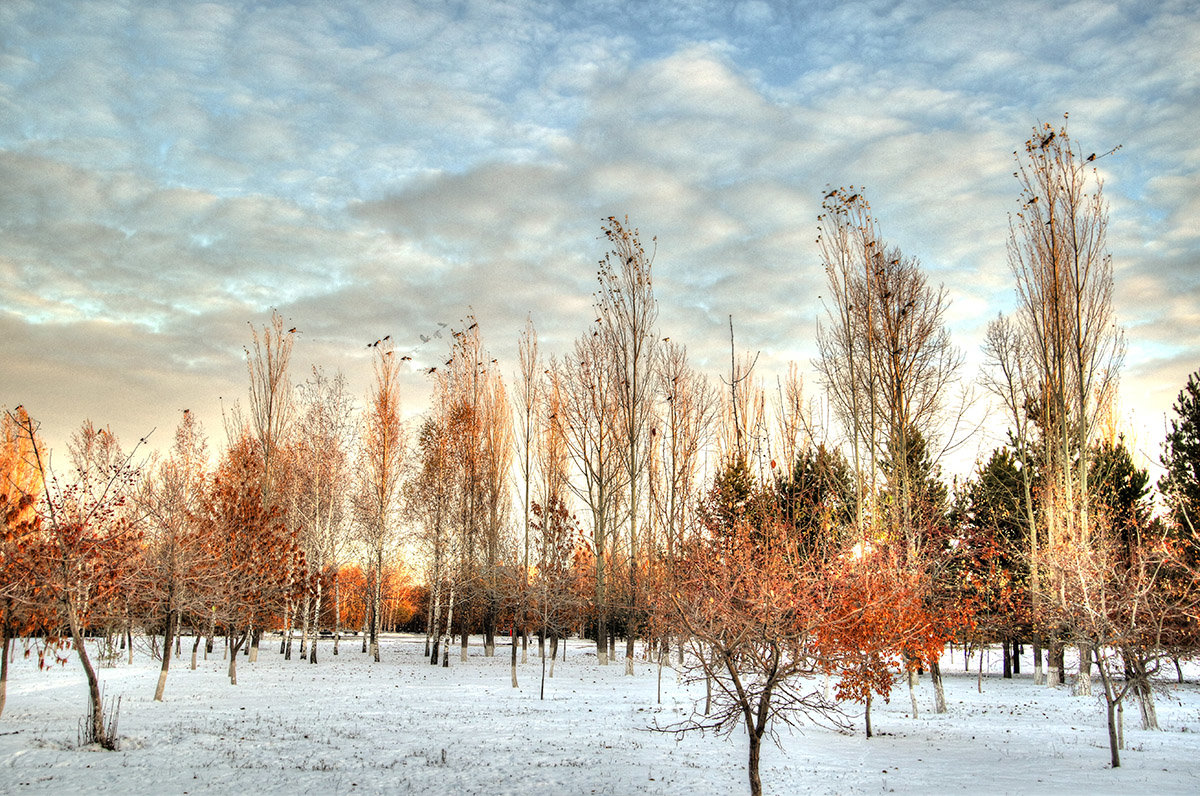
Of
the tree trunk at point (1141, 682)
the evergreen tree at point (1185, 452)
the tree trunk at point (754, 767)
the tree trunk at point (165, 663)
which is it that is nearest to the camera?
the tree trunk at point (754, 767)

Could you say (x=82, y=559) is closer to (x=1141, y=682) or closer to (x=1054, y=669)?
(x=1141, y=682)

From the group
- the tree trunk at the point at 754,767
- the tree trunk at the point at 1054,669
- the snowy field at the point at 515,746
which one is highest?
the tree trunk at the point at 754,767

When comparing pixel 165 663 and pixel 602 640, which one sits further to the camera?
pixel 602 640

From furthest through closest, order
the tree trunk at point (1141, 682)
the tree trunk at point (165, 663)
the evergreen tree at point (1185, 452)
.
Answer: the evergreen tree at point (1185, 452)
the tree trunk at point (165, 663)
the tree trunk at point (1141, 682)

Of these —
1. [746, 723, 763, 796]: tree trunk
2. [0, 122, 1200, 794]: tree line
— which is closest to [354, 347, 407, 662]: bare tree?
[0, 122, 1200, 794]: tree line

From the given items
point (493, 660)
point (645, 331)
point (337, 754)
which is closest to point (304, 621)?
point (493, 660)

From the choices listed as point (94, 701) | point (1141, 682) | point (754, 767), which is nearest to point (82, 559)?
point (94, 701)

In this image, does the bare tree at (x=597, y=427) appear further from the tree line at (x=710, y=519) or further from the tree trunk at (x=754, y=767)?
the tree trunk at (x=754, y=767)

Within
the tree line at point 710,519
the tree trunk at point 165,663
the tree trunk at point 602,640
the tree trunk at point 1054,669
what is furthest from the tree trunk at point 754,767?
the tree trunk at point 1054,669

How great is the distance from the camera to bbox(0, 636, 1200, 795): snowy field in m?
10.0

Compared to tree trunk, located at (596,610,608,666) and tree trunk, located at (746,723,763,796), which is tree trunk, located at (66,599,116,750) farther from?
tree trunk, located at (596,610,608,666)

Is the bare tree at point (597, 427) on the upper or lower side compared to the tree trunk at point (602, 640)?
upper

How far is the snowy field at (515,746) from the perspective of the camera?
395 inches

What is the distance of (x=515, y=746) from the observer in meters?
12.5
